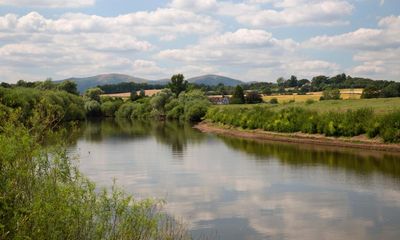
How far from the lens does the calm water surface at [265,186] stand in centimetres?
1767

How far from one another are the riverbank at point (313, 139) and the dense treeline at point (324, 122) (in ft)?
2.14

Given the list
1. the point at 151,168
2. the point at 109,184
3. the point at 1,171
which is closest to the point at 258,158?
the point at 151,168

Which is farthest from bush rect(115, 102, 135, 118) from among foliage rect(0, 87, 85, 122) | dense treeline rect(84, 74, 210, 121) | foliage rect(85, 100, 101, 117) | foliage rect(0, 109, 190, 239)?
foliage rect(0, 109, 190, 239)

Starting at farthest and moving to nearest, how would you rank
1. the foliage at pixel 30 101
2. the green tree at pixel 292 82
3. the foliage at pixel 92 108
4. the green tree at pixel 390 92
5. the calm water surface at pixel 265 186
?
the green tree at pixel 292 82 → the foliage at pixel 92 108 → the green tree at pixel 390 92 → the calm water surface at pixel 265 186 → the foliage at pixel 30 101

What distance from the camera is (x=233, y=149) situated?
44.6 metres

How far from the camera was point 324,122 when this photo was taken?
49.4 m

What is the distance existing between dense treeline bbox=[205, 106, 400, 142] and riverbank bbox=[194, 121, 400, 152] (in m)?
0.65

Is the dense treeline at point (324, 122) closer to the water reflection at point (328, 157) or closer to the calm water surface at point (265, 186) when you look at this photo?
the water reflection at point (328, 157)

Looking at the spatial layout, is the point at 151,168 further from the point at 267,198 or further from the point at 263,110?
the point at 263,110

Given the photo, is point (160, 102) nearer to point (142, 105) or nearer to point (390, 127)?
point (142, 105)

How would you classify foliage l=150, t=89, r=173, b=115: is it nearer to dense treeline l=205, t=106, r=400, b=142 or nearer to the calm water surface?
dense treeline l=205, t=106, r=400, b=142

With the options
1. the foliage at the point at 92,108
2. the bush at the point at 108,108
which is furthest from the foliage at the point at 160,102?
the foliage at the point at 92,108

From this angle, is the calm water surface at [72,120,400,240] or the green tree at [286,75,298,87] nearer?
the calm water surface at [72,120,400,240]

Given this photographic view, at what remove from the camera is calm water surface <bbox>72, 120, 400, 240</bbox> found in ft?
58.0
